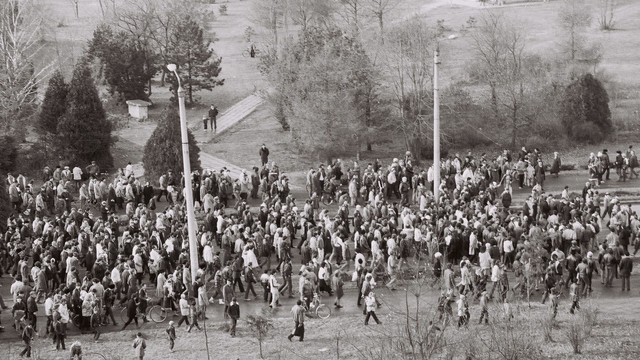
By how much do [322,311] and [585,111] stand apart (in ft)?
75.7

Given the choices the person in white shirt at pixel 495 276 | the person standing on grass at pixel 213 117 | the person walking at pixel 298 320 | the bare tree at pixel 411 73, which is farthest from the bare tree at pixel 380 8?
the person walking at pixel 298 320

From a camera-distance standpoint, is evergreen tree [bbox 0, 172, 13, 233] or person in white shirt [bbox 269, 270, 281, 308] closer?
person in white shirt [bbox 269, 270, 281, 308]

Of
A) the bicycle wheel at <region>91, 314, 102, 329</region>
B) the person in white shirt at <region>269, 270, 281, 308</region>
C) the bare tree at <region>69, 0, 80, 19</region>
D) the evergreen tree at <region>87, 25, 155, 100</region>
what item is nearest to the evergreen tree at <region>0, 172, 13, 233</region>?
the bicycle wheel at <region>91, 314, 102, 329</region>

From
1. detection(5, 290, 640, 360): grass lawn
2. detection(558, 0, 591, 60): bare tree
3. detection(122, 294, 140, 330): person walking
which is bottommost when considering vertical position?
detection(5, 290, 640, 360): grass lawn

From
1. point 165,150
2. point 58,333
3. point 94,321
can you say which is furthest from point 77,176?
point 58,333

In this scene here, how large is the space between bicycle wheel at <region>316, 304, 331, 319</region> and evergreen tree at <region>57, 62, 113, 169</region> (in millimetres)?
17208

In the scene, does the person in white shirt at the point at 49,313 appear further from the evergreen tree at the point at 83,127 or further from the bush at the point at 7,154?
the evergreen tree at the point at 83,127

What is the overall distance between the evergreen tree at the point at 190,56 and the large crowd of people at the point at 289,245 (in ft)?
45.2

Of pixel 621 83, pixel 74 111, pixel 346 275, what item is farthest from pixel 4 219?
pixel 621 83

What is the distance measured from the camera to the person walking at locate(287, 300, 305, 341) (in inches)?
899

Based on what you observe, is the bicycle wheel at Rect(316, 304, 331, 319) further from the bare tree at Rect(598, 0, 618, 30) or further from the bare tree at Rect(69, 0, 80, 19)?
the bare tree at Rect(69, 0, 80, 19)

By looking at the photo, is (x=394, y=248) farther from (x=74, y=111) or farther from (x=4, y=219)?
(x=74, y=111)

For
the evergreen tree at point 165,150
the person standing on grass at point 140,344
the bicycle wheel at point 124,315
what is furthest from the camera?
the evergreen tree at point 165,150

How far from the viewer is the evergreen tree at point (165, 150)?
116 feet
